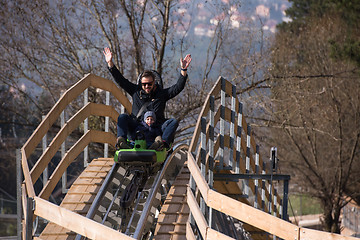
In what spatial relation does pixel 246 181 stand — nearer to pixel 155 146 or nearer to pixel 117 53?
pixel 155 146

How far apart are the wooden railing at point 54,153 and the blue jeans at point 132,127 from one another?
69cm

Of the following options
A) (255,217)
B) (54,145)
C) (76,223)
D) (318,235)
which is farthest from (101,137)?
(318,235)

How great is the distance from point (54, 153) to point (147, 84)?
1687 millimetres

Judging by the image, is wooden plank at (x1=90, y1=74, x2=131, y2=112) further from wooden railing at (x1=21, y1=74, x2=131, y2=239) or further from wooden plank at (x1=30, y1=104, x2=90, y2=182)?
wooden plank at (x1=30, y1=104, x2=90, y2=182)

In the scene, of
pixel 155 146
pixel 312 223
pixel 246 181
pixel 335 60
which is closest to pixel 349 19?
pixel 335 60

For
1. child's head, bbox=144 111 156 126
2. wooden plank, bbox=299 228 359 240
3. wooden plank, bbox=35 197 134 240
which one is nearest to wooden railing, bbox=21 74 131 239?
wooden plank, bbox=35 197 134 240

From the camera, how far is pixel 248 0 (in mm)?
15523

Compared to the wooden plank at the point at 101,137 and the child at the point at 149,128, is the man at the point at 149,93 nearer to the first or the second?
the child at the point at 149,128

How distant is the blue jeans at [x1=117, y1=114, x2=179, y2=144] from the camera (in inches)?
276

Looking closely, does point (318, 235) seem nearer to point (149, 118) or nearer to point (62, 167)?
point (149, 118)

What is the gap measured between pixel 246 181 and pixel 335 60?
12.0m

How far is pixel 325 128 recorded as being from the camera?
20938 mm

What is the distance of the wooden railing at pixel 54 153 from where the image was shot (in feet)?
15.1

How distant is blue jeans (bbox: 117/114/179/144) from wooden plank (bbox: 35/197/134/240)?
225 centimetres
